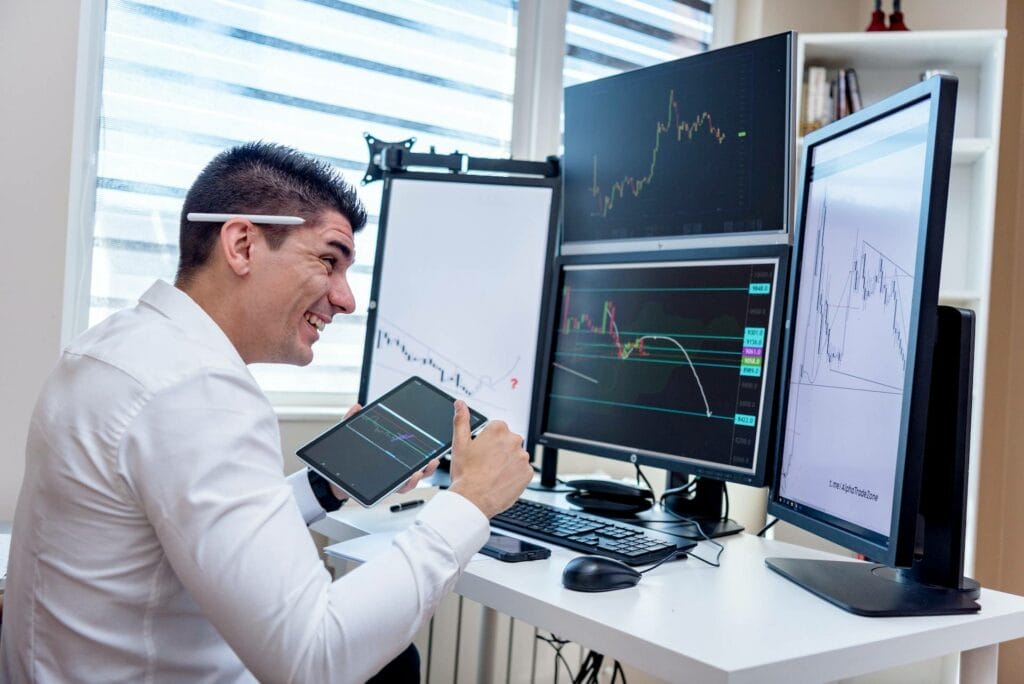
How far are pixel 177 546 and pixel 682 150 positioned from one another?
48.4 inches

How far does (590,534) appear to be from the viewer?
1.41m

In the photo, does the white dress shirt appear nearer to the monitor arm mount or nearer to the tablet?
the tablet

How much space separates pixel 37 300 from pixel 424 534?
1136 millimetres

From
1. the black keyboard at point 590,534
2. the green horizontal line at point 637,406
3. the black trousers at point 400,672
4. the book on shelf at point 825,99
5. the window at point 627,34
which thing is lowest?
the black trousers at point 400,672

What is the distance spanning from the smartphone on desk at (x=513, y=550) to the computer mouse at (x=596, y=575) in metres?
0.12

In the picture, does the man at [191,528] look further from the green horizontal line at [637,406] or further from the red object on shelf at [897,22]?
the red object on shelf at [897,22]

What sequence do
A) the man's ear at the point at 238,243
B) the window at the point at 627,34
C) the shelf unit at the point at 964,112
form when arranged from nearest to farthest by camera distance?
1. the man's ear at the point at 238,243
2. the shelf unit at the point at 964,112
3. the window at the point at 627,34

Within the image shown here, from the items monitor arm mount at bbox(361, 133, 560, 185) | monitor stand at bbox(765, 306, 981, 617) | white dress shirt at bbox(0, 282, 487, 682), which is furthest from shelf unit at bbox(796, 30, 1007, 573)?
white dress shirt at bbox(0, 282, 487, 682)

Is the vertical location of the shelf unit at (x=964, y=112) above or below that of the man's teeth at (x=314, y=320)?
above

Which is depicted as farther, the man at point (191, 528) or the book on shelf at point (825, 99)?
the book on shelf at point (825, 99)

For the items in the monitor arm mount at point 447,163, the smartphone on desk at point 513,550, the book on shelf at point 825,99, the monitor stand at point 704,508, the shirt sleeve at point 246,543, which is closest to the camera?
the shirt sleeve at point 246,543

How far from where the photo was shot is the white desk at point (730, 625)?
0.96 m

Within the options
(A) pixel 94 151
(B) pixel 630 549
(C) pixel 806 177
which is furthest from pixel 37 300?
(C) pixel 806 177

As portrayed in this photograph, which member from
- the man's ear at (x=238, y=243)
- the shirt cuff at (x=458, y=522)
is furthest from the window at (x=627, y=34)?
the shirt cuff at (x=458, y=522)
